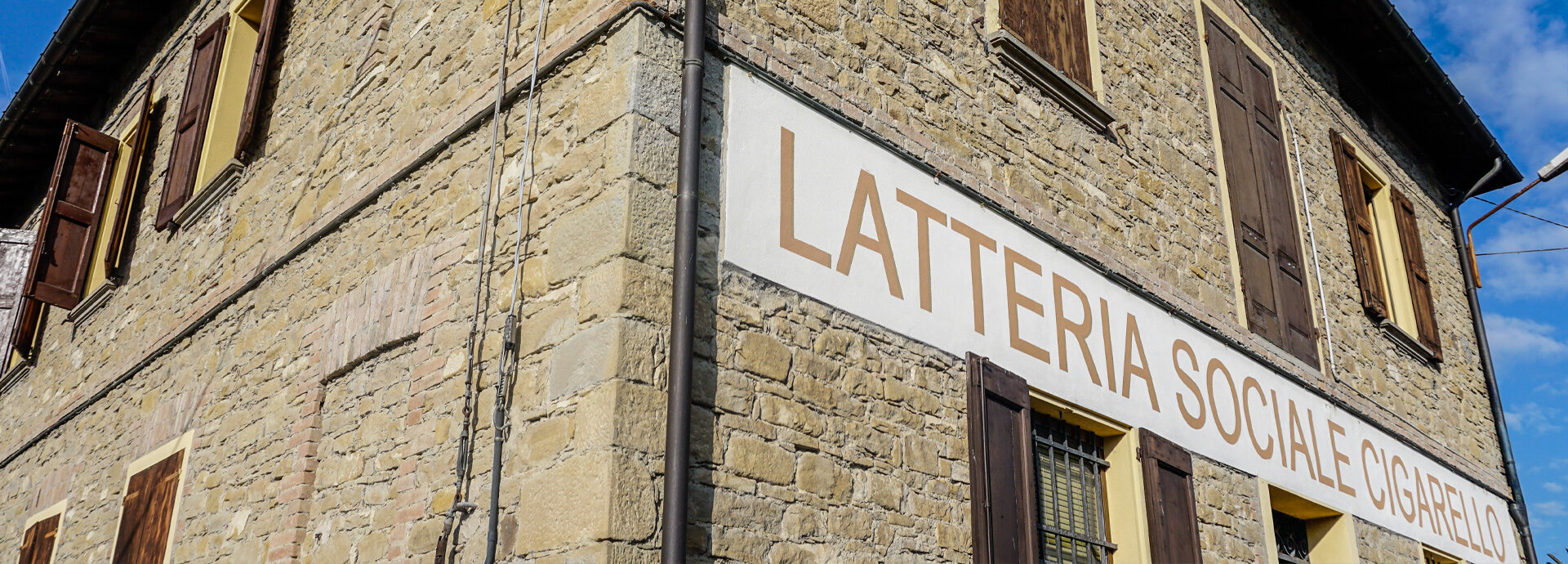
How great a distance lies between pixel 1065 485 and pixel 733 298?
2.19 m

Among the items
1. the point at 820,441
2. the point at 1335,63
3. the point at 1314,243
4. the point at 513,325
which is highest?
the point at 1335,63

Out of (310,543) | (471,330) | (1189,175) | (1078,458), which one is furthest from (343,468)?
(1189,175)

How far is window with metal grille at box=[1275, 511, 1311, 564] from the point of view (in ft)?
21.9

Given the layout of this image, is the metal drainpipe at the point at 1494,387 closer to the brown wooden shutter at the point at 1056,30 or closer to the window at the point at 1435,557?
the window at the point at 1435,557

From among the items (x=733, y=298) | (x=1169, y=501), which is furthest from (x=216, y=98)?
(x=1169, y=501)

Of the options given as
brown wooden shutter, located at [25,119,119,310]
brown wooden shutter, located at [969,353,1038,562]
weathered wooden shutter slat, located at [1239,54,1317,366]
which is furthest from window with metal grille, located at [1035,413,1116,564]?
brown wooden shutter, located at [25,119,119,310]

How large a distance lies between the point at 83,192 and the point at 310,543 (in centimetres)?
528

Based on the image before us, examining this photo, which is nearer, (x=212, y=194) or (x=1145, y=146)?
(x=1145, y=146)

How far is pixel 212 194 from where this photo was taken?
671cm

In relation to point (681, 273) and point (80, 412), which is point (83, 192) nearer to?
point (80, 412)

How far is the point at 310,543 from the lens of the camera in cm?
457

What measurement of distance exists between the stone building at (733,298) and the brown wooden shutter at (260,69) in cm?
4

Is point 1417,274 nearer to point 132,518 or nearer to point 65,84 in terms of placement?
point 132,518

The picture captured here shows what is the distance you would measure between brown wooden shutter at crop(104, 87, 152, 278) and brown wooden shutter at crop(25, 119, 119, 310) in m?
0.17
